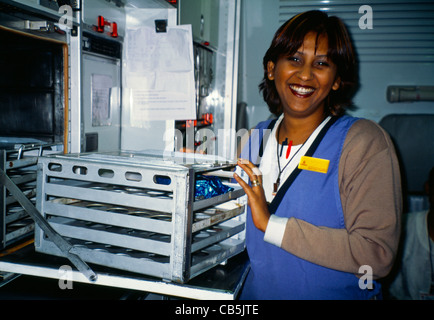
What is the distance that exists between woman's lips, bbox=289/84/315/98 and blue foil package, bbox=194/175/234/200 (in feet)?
1.51

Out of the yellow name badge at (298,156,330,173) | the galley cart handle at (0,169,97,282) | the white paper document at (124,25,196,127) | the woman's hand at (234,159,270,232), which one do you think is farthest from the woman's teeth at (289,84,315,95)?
the galley cart handle at (0,169,97,282)

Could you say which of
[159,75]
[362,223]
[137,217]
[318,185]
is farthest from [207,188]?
[159,75]

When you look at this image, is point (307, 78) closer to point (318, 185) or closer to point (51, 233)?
point (318, 185)

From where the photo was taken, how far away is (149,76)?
170 cm

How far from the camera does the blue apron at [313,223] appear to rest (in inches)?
43.2

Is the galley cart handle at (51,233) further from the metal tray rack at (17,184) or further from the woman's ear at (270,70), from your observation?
the woman's ear at (270,70)

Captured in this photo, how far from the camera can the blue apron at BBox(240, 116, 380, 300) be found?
110 cm

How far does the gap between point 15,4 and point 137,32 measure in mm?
729

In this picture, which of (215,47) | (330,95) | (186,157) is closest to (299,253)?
(186,157)

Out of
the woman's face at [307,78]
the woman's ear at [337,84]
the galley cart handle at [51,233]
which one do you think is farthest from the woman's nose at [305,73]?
the galley cart handle at [51,233]

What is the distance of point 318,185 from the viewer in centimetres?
111

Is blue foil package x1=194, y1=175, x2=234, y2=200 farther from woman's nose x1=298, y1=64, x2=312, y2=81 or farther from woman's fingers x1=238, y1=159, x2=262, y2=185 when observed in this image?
woman's nose x1=298, y1=64, x2=312, y2=81

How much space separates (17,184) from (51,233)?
32cm
